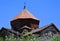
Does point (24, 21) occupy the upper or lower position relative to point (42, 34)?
upper

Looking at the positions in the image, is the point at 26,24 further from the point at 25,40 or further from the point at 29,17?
the point at 25,40

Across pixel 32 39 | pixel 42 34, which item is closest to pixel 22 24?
pixel 42 34

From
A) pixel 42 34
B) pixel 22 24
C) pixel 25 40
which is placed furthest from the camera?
pixel 22 24

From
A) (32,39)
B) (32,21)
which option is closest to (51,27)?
(32,21)

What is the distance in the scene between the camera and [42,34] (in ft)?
97.6

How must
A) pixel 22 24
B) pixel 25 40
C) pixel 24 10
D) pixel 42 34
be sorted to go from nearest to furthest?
pixel 25 40
pixel 42 34
pixel 22 24
pixel 24 10

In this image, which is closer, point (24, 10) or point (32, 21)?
point (32, 21)

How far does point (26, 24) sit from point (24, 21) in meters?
0.49

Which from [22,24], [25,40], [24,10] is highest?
[24,10]

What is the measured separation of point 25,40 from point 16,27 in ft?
70.2

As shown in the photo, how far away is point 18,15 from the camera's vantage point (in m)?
33.8

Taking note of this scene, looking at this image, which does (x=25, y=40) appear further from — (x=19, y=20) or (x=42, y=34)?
(x=19, y=20)

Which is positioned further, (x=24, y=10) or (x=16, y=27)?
(x=24, y=10)

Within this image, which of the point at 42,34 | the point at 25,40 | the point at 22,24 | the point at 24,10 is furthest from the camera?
the point at 24,10
